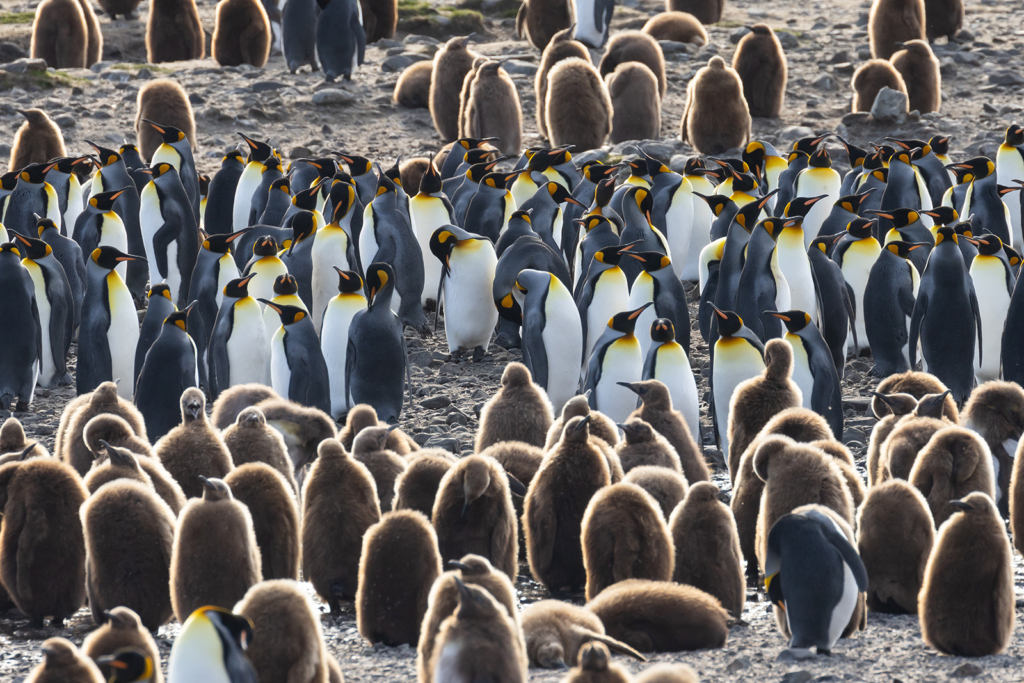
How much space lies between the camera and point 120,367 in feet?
28.3

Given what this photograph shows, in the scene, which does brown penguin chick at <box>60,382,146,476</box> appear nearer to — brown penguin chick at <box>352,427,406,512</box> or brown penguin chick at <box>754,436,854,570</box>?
brown penguin chick at <box>352,427,406,512</box>

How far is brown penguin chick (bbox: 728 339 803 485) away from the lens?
6.17 meters

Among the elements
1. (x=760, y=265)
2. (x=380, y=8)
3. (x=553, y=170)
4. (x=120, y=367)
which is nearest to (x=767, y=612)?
(x=760, y=265)

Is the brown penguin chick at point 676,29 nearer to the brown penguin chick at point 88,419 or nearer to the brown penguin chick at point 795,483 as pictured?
the brown penguin chick at point 88,419

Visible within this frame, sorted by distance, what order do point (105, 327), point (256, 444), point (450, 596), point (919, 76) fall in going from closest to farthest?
point (450, 596), point (256, 444), point (105, 327), point (919, 76)

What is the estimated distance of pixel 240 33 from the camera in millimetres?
17375

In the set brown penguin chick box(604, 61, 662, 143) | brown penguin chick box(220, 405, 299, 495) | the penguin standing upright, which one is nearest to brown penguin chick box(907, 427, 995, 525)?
brown penguin chick box(220, 405, 299, 495)

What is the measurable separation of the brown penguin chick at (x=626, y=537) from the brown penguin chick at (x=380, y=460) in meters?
A: 1.01

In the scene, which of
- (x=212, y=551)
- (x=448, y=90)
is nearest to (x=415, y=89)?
(x=448, y=90)

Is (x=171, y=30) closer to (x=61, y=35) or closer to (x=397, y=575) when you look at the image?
(x=61, y=35)

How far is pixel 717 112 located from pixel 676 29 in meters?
4.93

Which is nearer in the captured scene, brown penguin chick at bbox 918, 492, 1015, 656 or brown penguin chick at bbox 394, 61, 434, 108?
brown penguin chick at bbox 918, 492, 1015, 656

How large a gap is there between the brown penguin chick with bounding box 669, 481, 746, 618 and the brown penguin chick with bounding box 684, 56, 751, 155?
9528mm

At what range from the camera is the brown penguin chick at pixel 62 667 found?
3.37 m
